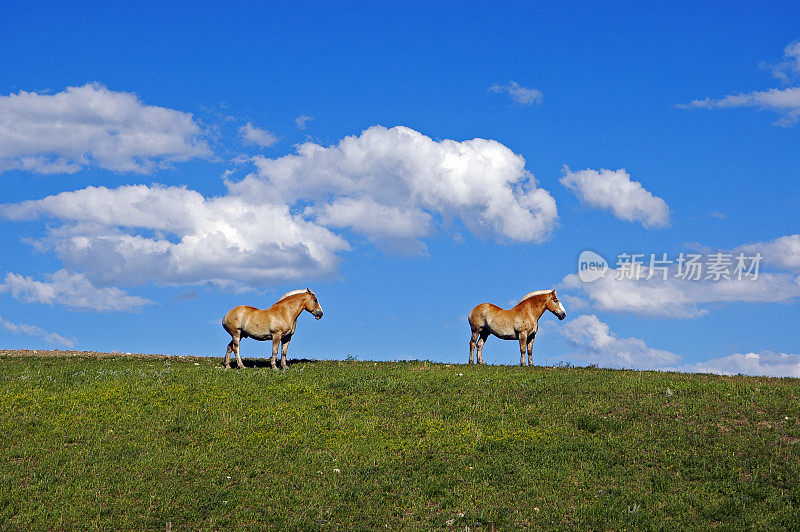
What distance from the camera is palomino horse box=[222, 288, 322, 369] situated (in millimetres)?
34338

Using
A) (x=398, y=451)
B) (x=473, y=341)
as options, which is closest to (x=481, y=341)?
(x=473, y=341)

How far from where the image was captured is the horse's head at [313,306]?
35.7 meters

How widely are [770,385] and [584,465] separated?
11475 millimetres

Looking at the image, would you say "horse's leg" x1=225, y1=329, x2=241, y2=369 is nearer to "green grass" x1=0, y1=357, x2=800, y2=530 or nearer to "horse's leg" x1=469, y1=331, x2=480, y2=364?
"green grass" x1=0, y1=357, x2=800, y2=530

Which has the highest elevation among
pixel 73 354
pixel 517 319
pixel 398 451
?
pixel 517 319

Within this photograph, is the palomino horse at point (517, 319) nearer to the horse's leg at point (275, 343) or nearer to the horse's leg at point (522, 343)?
the horse's leg at point (522, 343)

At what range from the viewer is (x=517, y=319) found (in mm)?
36719

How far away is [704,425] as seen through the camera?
23.3 m

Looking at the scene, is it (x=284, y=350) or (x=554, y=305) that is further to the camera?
(x=554, y=305)

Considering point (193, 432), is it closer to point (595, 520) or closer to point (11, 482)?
point (11, 482)

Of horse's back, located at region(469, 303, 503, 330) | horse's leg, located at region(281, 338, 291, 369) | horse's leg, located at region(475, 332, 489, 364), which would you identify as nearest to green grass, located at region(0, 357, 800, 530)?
horse's leg, located at region(281, 338, 291, 369)

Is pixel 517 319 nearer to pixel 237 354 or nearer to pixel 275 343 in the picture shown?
pixel 275 343

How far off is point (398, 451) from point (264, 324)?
14.0 m

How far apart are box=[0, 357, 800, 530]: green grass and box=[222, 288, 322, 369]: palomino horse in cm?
458
